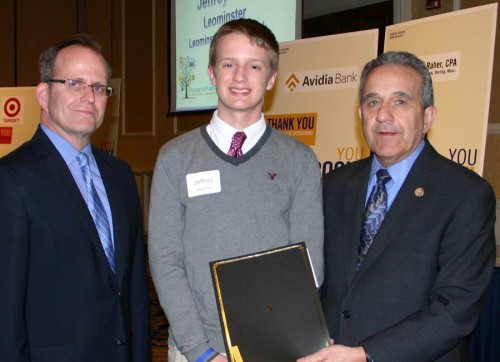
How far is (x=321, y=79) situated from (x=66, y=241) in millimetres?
2501

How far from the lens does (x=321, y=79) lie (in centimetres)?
380

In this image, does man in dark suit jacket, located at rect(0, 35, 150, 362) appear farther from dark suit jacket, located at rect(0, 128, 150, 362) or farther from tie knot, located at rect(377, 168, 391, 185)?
tie knot, located at rect(377, 168, 391, 185)

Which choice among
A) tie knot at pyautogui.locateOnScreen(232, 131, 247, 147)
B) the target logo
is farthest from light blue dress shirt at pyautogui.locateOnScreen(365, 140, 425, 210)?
the target logo

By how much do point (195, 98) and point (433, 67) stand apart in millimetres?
4043

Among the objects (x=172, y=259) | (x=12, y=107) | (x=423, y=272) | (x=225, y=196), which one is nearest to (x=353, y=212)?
(x=423, y=272)

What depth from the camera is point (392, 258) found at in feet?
5.76

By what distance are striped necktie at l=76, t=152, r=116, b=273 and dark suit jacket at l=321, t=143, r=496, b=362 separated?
2.56 ft

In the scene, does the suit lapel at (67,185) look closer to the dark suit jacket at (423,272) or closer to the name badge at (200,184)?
the name badge at (200,184)

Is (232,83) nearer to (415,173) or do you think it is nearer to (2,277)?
(415,173)

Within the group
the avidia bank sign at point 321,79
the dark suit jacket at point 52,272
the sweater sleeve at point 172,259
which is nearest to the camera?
the dark suit jacket at point 52,272

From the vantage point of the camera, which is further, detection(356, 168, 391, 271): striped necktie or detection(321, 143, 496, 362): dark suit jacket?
detection(356, 168, 391, 271): striped necktie

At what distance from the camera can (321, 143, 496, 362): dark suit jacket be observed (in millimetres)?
1685

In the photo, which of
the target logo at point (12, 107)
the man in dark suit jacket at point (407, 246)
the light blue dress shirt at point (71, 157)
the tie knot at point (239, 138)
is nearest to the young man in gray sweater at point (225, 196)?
the tie knot at point (239, 138)

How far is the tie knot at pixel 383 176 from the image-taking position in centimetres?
193
